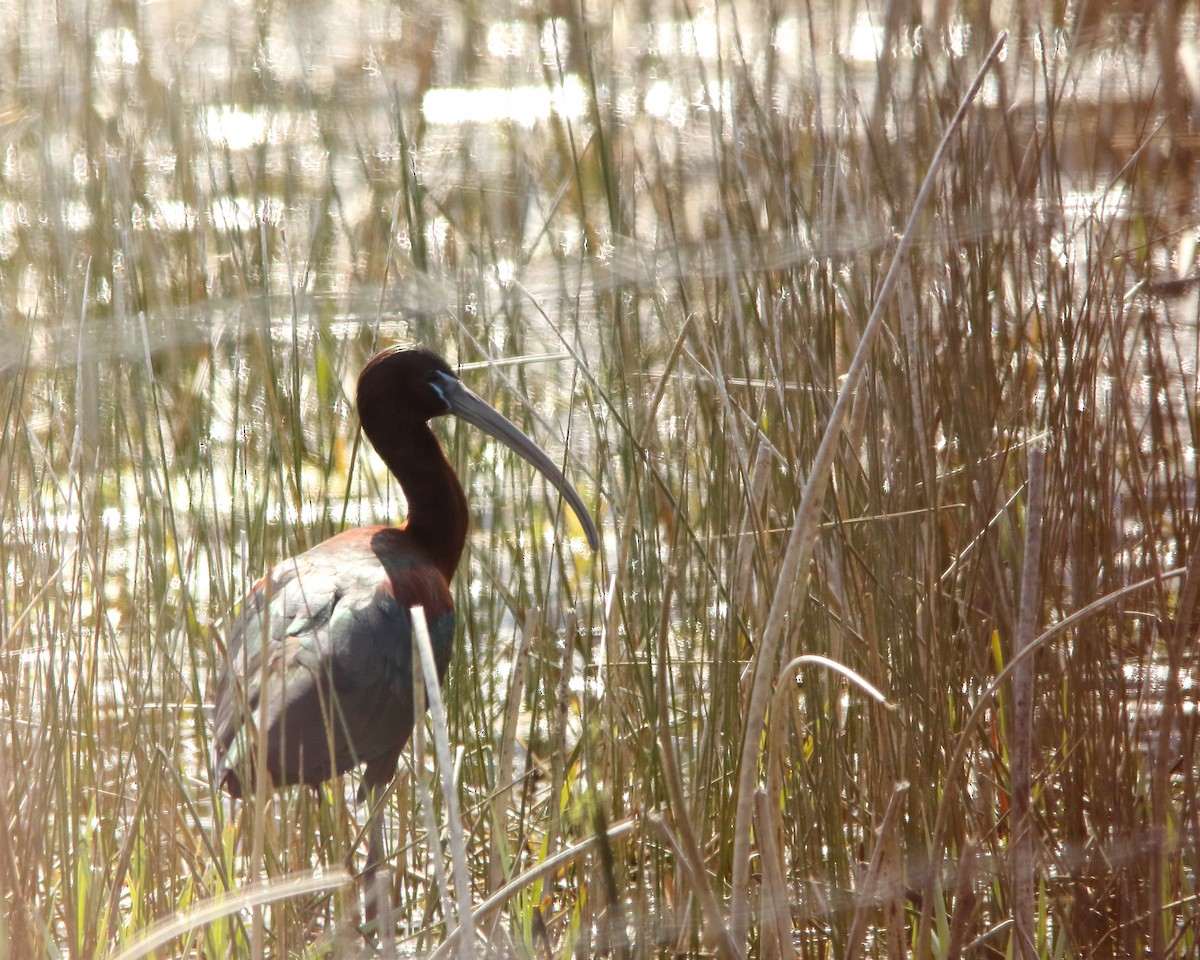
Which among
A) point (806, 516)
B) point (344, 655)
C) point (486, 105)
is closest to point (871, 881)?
point (806, 516)

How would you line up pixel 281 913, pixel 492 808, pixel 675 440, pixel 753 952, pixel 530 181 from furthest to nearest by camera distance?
pixel 530 181, pixel 675 440, pixel 753 952, pixel 492 808, pixel 281 913

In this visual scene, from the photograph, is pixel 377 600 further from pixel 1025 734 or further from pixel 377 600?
pixel 1025 734

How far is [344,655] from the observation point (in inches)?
70.1

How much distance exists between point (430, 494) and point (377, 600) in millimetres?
337

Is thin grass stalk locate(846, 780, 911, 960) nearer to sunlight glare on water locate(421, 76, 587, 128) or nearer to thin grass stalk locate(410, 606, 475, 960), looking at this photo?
thin grass stalk locate(410, 606, 475, 960)

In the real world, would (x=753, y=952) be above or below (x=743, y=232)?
below

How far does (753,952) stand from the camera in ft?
4.49

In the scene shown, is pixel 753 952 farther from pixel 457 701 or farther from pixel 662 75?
pixel 662 75

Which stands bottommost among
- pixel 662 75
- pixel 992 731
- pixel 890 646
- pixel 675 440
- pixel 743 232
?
pixel 992 731

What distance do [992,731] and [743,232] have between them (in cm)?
67

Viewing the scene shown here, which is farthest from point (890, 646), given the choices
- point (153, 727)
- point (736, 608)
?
point (153, 727)

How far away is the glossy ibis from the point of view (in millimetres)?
1627

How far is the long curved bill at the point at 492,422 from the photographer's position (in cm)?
176

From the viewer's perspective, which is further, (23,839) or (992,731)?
(992,731)
